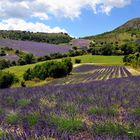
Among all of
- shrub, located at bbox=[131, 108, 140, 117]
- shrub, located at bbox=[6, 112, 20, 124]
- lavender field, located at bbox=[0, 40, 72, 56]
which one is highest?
shrub, located at bbox=[131, 108, 140, 117]

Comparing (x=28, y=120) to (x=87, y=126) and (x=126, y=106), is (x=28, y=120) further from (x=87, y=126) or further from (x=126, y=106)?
(x=126, y=106)

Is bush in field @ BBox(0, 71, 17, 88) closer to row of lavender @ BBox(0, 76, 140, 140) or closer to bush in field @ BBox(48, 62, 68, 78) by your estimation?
bush in field @ BBox(48, 62, 68, 78)

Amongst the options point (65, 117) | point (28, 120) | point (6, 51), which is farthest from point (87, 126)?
point (6, 51)

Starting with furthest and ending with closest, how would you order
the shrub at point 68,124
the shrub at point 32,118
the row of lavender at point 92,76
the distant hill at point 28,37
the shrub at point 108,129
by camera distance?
1. the distant hill at point 28,37
2. the row of lavender at point 92,76
3. the shrub at point 32,118
4. the shrub at point 68,124
5. the shrub at point 108,129

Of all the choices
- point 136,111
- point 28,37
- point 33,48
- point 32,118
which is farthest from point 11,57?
point 32,118

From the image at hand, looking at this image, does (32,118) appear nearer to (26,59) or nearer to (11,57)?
(26,59)

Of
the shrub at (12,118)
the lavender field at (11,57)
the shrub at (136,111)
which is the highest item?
the shrub at (136,111)

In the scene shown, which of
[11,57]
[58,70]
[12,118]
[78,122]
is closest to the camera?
[78,122]

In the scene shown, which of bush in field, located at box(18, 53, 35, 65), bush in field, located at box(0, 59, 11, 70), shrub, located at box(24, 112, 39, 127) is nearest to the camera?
shrub, located at box(24, 112, 39, 127)

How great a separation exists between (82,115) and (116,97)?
311 cm

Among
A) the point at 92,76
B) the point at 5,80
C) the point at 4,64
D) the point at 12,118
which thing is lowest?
the point at 4,64

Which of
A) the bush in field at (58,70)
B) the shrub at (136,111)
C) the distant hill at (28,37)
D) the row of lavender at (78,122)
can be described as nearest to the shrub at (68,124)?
the row of lavender at (78,122)

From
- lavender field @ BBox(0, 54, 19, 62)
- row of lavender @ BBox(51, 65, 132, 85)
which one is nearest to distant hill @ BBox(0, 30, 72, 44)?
lavender field @ BBox(0, 54, 19, 62)

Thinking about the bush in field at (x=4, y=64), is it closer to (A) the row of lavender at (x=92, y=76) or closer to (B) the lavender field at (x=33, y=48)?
(B) the lavender field at (x=33, y=48)
